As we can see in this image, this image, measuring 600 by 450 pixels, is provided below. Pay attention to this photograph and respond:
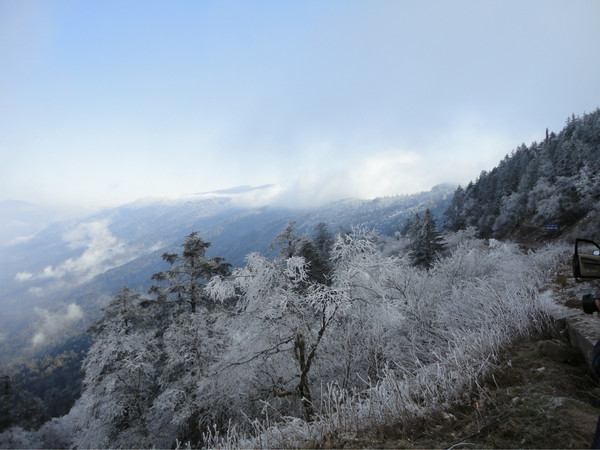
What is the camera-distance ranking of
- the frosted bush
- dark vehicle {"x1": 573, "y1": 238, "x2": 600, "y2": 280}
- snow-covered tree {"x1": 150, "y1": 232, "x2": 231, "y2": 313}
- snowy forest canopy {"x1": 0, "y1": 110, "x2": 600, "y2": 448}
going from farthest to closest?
snow-covered tree {"x1": 150, "y1": 232, "x2": 231, "y2": 313} < snowy forest canopy {"x1": 0, "y1": 110, "x2": 600, "y2": 448} < dark vehicle {"x1": 573, "y1": 238, "x2": 600, "y2": 280} < the frosted bush

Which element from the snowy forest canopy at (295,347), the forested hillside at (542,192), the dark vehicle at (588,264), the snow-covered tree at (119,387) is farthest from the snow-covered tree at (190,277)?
the forested hillside at (542,192)

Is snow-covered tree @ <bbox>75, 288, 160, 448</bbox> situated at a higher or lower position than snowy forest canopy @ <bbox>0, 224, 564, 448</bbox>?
lower

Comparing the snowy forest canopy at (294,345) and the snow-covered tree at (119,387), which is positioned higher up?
the snowy forest canopy at (294,345)

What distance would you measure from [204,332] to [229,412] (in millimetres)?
3385

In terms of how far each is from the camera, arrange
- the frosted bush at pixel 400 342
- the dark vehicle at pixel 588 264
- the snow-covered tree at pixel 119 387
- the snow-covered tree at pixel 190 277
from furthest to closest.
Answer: the snow-covered tree at pixel 190 277 → the snow-covered tree at pixel 119 387 → the dark vehicle at pixel 588 264 → the frosted bush at pixel 400 342

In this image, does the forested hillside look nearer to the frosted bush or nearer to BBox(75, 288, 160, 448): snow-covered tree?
the frosted bush

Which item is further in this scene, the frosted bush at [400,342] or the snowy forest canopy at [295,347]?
the snowy forest canopy at [295,347]

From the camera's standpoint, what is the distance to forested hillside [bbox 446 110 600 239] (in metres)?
36.9

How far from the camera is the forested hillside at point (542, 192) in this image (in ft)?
121

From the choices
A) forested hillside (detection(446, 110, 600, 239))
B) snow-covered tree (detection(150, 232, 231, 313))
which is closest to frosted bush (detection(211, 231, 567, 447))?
snow-covered tree (detection(150, 232, 231, 313))

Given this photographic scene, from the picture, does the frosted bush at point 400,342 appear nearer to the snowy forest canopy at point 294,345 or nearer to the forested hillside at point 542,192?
the snowy forest canopy at point 294,345

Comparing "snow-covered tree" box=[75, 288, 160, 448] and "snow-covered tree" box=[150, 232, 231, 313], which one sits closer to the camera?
"snow-covered tree" box=[75, 288, 160, 448]

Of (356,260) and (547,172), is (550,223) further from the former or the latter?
(356,260)

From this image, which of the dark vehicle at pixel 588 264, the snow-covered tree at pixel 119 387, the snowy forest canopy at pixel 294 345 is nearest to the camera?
the dark vehicle at pixel 588 264
